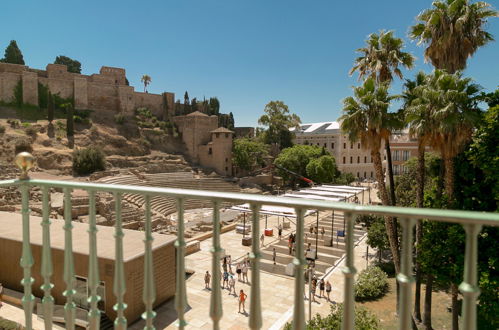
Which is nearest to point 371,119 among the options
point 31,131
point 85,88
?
point 31,131

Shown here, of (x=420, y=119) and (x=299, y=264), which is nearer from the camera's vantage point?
(x=299, y=264)

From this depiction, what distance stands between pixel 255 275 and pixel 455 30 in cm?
1300

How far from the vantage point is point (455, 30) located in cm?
1119

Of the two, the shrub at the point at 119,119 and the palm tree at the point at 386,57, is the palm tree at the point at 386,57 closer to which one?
the palm tree at the point at 386,57

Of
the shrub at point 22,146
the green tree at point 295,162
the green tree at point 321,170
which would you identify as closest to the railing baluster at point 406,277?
the shrub at point 22,146

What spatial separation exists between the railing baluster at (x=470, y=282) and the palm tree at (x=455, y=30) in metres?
11.7

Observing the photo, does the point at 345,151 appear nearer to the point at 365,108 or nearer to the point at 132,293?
the point at 365,108

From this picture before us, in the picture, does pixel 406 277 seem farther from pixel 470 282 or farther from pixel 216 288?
pixel 216 288

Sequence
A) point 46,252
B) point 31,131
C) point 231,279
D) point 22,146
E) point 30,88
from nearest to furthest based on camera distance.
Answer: point 46,252
point 231,279
point 22,146
point 31,131
point 30,88

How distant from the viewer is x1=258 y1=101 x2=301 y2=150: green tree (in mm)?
54719

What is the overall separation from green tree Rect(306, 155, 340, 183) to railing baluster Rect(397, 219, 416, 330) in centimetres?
3797

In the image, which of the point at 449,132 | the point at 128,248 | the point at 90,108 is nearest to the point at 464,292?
the point at 128,248

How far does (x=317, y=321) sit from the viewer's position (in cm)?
808

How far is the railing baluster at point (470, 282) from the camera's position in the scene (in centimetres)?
135
